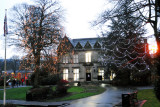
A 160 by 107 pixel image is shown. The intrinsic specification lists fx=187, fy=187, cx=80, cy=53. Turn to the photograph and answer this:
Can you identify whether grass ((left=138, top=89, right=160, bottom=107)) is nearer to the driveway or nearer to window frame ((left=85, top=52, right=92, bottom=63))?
the driveway

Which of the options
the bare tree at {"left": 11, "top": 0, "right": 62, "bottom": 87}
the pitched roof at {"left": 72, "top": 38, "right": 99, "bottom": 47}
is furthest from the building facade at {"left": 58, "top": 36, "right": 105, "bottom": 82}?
the bare tree at {"left": 11, "top": 0, "right": 62, "bottom": 87}

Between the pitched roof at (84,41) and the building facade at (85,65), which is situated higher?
the pitched roof at (84,41)

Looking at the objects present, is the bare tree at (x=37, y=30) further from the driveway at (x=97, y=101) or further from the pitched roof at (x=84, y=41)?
the pitched roof at (x=84, y=41)

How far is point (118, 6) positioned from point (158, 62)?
14.2 ft

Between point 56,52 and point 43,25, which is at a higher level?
point 43,25

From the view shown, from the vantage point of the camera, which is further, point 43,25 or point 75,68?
point 75,68

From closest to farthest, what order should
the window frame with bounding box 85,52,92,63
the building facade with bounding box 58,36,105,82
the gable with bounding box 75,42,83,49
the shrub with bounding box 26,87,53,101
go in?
1. the shrub with bounding box 26,87,53,101
2. the building facade with bounding box 58,36,105,82
3. the window frame with bounding box 85,52,92,63
4. the gable with bounding box 75,42,83,49

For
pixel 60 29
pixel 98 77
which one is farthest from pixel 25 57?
pixel 98 77

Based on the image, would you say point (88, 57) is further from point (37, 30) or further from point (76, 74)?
point (37, 30)

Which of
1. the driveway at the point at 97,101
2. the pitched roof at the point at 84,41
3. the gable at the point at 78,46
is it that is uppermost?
the pitched roof at the point at 84,41

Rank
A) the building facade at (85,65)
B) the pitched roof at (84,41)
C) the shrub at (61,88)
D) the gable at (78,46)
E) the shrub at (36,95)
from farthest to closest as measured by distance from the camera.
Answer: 1. the pitched roof at (84,41)
2. the gable at (78,46)
3. the building facade at (85,65)
4. the shrub at (61,88)
5. the shrub at (36,95)

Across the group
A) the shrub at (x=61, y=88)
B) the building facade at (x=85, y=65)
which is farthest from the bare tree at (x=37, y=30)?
the building facade at (x=85, y=65)

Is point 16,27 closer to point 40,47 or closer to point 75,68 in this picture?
point 40,47

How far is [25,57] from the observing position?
80.5ft
